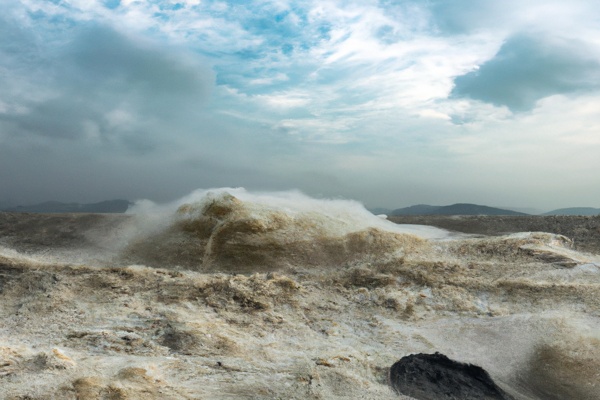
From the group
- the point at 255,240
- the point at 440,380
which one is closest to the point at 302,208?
the point at 255,240

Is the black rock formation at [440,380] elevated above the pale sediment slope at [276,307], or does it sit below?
below

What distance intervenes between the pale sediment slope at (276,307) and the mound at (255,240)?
5 cm

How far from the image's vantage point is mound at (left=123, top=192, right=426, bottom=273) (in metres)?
12.2

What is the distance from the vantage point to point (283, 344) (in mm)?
7383

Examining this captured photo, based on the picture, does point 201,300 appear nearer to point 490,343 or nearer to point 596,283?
point 490,343

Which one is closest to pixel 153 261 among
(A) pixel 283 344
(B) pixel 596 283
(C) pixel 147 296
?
(C) pixel 147 296

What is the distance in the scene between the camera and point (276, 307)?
8.96m

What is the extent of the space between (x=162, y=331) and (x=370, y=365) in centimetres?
350

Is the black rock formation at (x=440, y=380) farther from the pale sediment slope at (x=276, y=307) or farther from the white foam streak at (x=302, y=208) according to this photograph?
the white foam streak at (x=302, y=208)

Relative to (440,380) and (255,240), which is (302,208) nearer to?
(255,240)

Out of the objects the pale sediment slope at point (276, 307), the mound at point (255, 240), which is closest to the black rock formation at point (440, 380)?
the pale sediment slope at point (276, 307)

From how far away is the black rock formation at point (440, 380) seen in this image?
242 inches

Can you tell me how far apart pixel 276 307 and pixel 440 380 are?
11.8 ft

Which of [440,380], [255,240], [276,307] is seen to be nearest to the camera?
[440,380]
